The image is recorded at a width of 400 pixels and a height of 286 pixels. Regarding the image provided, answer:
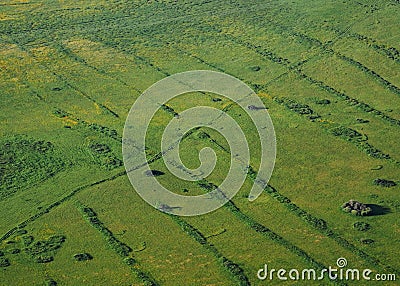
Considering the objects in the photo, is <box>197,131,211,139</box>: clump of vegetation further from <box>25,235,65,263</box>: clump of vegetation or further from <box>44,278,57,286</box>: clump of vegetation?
<box>44,278,57,286</box>: clump of vegetation

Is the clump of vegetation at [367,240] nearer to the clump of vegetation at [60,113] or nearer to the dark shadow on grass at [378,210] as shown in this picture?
the dark shadow on grass at [378,210]

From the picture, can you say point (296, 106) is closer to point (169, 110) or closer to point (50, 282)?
point (169, 110)

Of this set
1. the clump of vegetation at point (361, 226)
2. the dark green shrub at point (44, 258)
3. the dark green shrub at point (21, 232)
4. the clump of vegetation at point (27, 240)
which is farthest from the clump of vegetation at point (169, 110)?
the dark green shrub at point (44, 258)

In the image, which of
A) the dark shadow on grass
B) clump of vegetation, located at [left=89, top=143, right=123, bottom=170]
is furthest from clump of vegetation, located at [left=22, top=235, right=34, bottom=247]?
the dark shadow on grass

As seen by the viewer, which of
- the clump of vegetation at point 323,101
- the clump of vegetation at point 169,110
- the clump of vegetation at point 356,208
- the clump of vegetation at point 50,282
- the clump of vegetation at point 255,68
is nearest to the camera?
the clump of vegetation at point 50,282

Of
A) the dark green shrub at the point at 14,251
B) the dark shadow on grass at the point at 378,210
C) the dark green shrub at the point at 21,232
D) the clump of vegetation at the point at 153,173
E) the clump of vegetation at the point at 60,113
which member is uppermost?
the dark green shrub at the point at 14,251

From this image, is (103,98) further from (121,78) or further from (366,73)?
(366,73)
